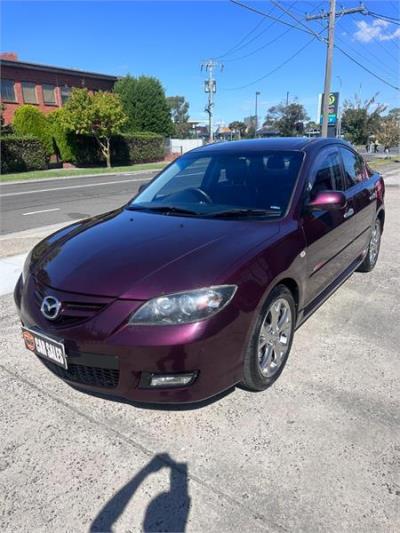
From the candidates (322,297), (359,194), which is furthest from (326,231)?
(359,194)

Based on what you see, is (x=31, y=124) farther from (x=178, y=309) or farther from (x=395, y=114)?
(x=395, y=114)

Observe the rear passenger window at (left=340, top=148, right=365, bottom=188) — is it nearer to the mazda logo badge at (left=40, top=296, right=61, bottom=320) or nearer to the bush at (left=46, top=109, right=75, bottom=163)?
the mazda logo badge at (left=40, top=296, right=61, bottom=320)

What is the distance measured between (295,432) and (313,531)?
675mm

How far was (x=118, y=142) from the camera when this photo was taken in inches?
1330

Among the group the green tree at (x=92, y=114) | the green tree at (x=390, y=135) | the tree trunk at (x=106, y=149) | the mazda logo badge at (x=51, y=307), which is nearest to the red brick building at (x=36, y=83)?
the green tree at (x=92, y=114)

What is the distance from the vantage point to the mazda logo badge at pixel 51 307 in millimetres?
2461

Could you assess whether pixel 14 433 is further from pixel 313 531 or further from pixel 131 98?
pixel 131 98

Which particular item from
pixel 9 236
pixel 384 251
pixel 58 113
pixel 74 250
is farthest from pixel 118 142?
pixel 74 250

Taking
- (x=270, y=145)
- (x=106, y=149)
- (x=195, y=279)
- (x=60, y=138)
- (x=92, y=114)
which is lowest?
(x=195, y=279)

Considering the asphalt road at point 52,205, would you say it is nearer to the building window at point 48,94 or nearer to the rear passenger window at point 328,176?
the rear passenger window at point 328,176

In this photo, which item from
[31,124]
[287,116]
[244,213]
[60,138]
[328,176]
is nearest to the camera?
[244,213]

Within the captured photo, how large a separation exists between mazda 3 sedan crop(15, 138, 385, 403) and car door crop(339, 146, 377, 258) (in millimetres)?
459

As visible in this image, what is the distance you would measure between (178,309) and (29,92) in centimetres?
3705

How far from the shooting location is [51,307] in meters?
2.49
